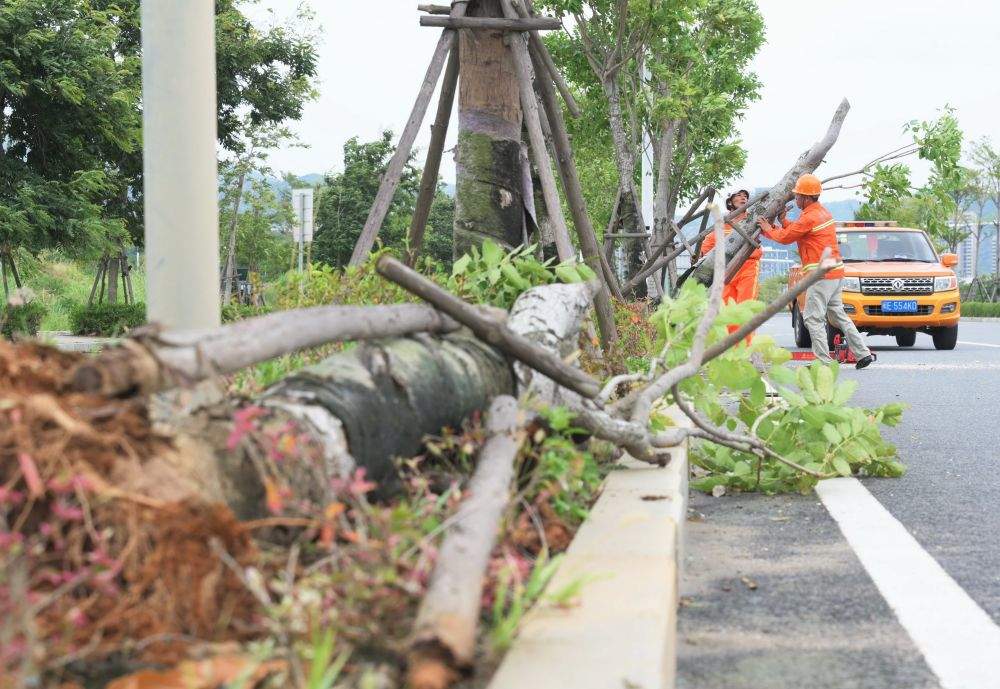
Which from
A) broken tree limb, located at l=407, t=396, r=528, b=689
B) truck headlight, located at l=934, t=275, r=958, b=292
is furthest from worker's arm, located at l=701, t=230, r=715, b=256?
broken tree limb, located at l=407, t=396, r=528, b=689

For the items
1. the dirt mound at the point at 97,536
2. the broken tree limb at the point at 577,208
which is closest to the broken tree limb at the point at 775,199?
the broken tree limb at the point at 577,208

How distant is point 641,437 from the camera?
451 centimetres

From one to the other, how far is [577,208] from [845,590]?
10.9ft

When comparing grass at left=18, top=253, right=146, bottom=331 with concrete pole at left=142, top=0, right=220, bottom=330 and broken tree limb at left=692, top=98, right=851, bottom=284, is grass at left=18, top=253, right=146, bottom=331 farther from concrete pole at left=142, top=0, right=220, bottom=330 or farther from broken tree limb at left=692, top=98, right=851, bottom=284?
concrete pole at left=142, top=0, right=220, bottom=330

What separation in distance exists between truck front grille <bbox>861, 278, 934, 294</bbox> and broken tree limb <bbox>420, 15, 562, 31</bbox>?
1499cm

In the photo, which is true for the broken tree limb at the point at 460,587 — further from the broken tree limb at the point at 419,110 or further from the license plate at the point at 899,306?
the license plate at the point at 899,306

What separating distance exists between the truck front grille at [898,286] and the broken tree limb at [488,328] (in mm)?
17750

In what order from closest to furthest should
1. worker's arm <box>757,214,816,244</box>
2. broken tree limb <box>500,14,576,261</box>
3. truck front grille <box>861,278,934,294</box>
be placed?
broken tree limb <box>500,14,576,261</box> → worker's arm <box>757,214,816,244</box> → truck front grille <box>861,278,934,294</box>

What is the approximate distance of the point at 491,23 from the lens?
6.68m

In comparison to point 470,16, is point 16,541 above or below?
below

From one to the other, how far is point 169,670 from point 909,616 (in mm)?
2603

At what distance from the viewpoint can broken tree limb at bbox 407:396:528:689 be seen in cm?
193

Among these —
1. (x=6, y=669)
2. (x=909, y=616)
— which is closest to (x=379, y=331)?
(x=6, y=669)

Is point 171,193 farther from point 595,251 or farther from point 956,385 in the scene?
point 956,385
